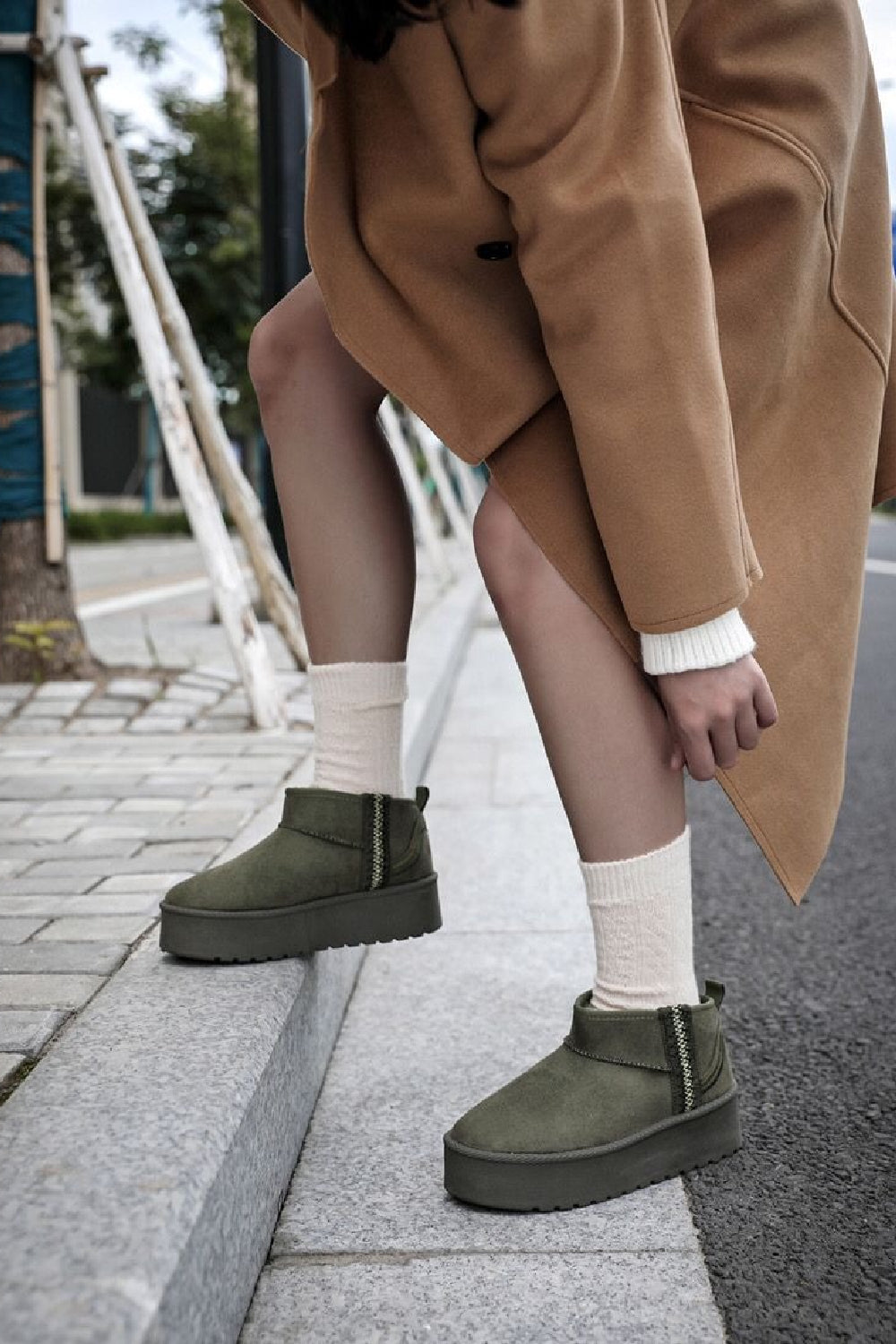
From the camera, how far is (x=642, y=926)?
58.5 inches

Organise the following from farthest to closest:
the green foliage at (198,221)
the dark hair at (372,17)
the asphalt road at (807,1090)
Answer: the green foliage at (198,221) < the asphalt road at (807,1090) < the dark hair at (372,17)

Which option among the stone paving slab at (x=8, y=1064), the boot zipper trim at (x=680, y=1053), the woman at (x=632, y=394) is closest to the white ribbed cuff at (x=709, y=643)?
the woman at (x=632, y=394)

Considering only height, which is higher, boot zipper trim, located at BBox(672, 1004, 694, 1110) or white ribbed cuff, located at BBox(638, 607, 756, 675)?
white ribbed cuff, located at BBox(638, 607, 756, 675)

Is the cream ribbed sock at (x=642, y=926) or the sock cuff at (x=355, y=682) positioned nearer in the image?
the cream ribbed sock at (x=642, y=926)

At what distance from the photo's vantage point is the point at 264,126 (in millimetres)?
5688

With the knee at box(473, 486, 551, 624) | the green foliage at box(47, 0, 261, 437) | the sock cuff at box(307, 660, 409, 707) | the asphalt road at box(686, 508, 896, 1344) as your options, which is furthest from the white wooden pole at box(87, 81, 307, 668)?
the green foliage at box(47, 0, 261, 437)

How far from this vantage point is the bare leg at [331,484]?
5.56 ft

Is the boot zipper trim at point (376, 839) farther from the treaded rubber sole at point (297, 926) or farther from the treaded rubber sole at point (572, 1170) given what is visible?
the treaded rubber sole at point (572, 1170)

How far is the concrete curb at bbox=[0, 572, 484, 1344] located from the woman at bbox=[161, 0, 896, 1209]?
132mm

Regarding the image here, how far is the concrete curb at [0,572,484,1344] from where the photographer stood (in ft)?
3.23

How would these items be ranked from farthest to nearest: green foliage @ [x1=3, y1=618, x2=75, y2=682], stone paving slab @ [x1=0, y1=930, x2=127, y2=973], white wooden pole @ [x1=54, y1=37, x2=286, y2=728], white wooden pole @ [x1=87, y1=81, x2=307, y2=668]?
green foliage @ [x1=3, y1=618, x2=75, y2=682] → white wooden pole @ [x1=87, y1=81, x2=307, y2=668] → white wooden pole @ [x1=54, y1=37, x2=286, y2=728] → stone paving slab @ [x1=0, y1=930, x2=127, y2=973]

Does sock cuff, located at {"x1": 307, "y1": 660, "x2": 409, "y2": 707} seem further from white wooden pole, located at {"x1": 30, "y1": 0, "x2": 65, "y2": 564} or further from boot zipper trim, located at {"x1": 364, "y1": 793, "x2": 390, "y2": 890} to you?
white wooden pole, located at {"x1": 30, "y1": 0, "x2": 65, "y2": 564}

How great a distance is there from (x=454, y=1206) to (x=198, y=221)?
1872 cm

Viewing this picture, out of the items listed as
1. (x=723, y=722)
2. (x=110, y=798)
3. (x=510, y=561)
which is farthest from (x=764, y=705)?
(x=110, y=798)
